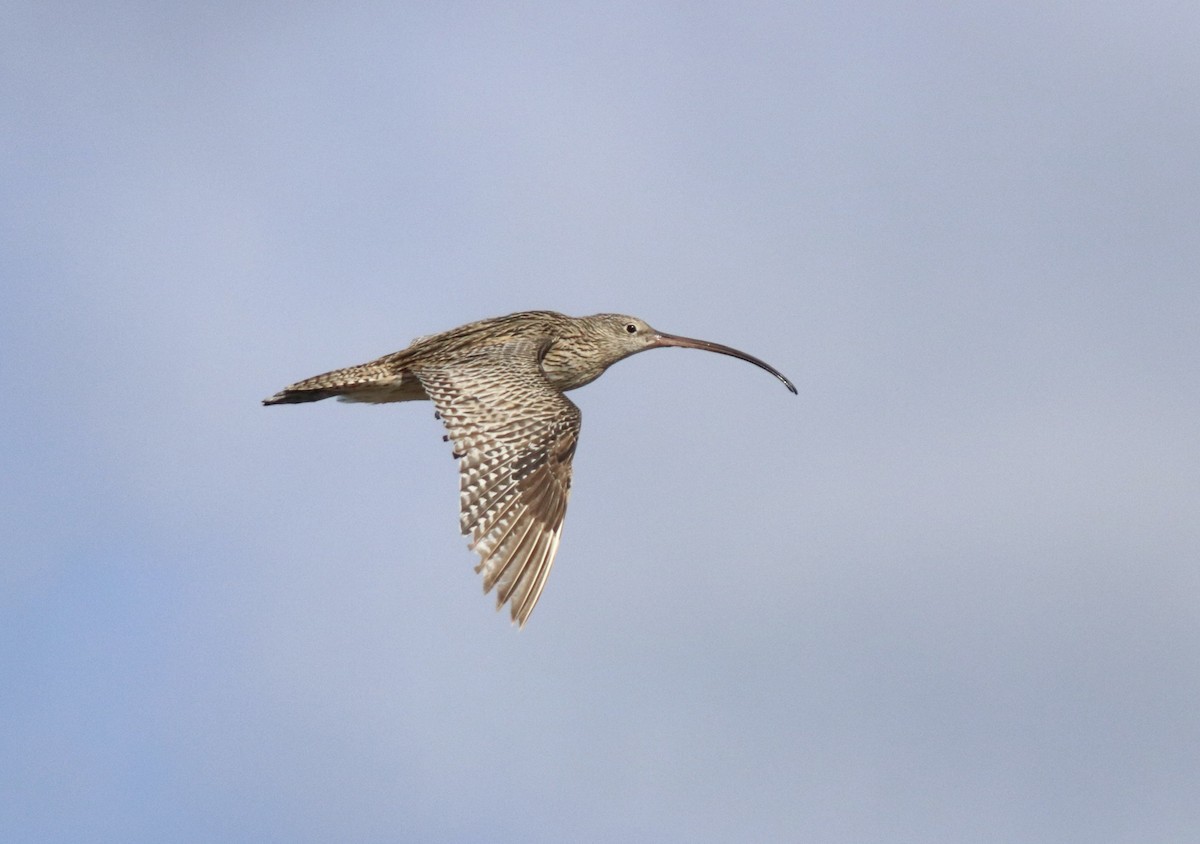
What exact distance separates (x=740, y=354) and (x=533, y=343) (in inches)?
232

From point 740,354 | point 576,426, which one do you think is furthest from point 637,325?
point 576,426

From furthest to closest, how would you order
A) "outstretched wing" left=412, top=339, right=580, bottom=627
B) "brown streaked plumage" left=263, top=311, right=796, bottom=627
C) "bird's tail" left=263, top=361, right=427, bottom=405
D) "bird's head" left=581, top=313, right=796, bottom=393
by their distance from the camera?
"bird's head" left=581, top=313, right=796, bottom=393 < "bird's tail" left=263, top=361, right=427, bottom=405 < "brown streaked plumage" left=263, top=311, right=796, bottom=627 < "outstretched wing" left=412, top=339, right=580, bottom=627

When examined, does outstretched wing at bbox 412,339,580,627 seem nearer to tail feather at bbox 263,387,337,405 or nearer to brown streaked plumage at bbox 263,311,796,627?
brown streaked plumage at bbox 263,311,796,627

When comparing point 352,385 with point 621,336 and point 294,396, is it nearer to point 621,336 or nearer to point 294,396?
point 294,396

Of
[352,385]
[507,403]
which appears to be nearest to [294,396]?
[352,385]

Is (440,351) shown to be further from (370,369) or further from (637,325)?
(637,325)

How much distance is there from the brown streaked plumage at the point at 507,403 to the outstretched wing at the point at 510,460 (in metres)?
0.01

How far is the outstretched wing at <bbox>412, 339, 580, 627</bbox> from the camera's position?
65.0 feet

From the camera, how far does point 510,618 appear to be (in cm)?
1934

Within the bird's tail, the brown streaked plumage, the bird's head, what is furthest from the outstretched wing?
the bird's head

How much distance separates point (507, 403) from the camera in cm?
2144

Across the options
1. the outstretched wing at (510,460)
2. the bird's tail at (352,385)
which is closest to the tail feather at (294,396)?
the bird's tail at (352,385)

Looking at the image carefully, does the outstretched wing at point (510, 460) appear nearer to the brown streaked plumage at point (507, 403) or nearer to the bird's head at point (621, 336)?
the brown streaked plumage at point (507, 403)

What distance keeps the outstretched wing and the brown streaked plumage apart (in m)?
0.01
